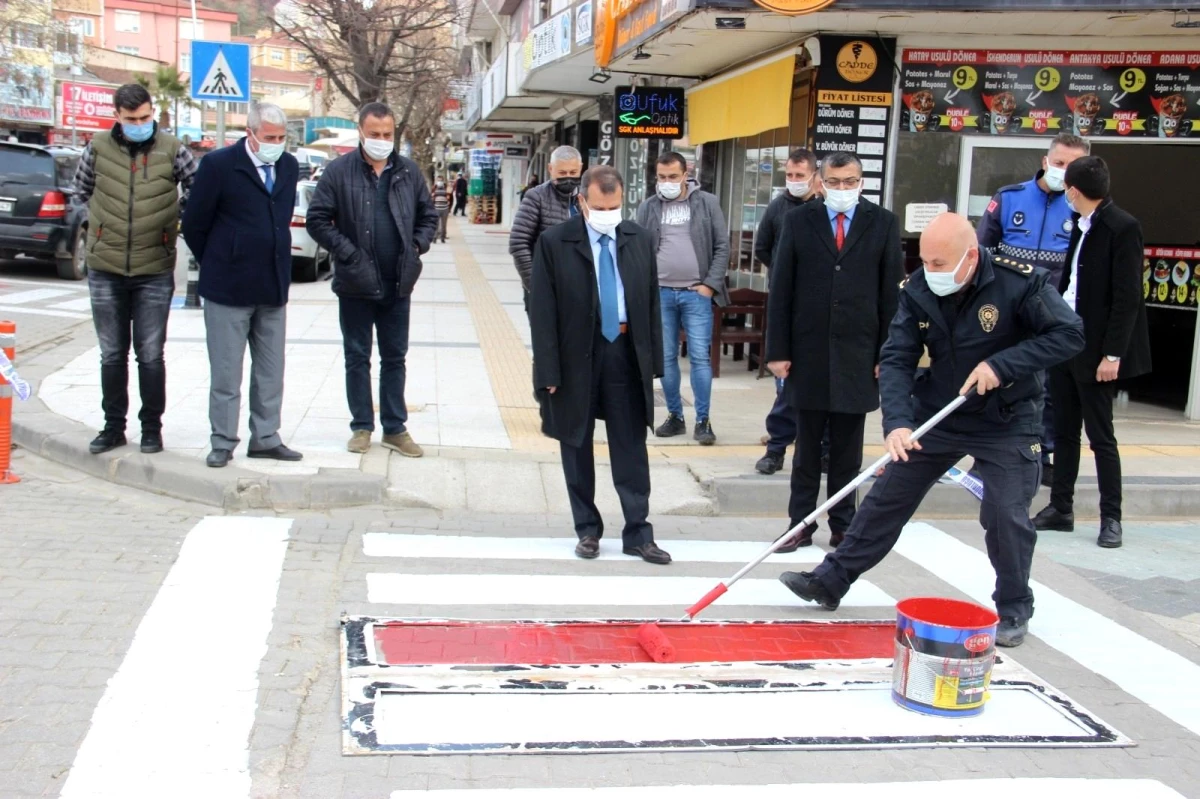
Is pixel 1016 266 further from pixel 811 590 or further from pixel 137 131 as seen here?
pixel 137 131

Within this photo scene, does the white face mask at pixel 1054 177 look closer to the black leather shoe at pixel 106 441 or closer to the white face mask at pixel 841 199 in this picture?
the white face mask at pixel 841 199

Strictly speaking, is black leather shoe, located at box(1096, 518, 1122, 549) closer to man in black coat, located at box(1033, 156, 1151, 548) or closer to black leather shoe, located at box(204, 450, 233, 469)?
man in black coat, located at box(1033, 156, 1151, 548)

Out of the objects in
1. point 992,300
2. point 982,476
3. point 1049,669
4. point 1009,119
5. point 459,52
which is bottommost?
point 1049,669

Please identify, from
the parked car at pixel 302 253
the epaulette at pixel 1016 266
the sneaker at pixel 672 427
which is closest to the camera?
the epaulette at pixel 1016 266

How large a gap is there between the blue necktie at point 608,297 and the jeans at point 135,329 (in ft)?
8.82

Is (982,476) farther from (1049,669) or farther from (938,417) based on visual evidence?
(1049,669)

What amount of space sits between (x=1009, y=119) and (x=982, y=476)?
20.2 feet

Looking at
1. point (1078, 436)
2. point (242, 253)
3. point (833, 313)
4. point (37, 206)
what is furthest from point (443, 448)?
point (37, 206)

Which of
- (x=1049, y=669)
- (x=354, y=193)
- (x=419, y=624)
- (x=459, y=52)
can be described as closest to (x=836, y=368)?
(x=1049, y=669)

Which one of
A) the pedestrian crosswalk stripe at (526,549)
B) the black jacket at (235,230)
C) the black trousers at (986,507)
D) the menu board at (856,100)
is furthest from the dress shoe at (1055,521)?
the black jacket at (235,230)

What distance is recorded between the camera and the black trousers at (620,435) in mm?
6121

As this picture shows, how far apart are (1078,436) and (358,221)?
4369mm

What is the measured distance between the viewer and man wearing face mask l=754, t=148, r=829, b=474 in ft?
25.4

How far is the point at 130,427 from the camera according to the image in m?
8.08
